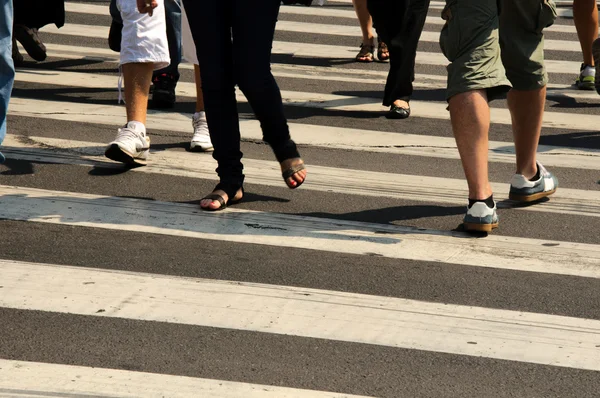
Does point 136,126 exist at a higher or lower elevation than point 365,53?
higher

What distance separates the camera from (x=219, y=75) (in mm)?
5324

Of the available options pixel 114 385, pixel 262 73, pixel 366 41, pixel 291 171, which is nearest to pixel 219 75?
pixel 262 73

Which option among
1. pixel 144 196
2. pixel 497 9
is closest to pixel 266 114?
pixel 144 196

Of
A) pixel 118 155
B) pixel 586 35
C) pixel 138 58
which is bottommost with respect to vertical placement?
pixel 118 155

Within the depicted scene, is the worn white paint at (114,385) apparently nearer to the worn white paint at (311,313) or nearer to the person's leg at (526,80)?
the worn white paint at (311,313)

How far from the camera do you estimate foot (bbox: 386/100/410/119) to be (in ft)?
24.7

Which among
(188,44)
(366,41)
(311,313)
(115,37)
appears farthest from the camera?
(366,41)

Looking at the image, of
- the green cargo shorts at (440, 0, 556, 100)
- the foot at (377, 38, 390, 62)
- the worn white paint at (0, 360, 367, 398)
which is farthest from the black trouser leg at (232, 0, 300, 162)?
the foot at (377, 38, 390, 62)

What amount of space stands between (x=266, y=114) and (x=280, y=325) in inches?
64.7

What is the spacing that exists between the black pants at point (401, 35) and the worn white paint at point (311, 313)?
3501 millimetres

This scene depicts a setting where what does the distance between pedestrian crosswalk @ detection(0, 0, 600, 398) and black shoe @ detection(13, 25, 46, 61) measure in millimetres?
1369

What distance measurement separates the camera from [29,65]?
895 centimetres

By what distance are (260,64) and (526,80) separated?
130cm

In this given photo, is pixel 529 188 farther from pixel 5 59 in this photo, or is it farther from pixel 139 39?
pixel 5 59
